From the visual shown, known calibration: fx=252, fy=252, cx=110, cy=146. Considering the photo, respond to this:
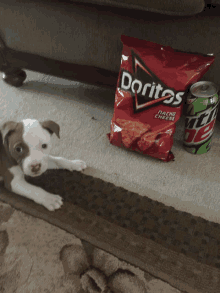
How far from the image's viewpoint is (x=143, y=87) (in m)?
0.93

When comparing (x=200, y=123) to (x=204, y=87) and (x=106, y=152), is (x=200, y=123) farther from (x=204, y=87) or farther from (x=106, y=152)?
(x=106, y=152)

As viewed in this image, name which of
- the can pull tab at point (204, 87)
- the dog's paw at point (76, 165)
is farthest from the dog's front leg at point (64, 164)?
the can pull tab at point (204, 87)

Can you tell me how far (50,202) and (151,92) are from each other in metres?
0.53

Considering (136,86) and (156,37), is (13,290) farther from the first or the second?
(156,37)

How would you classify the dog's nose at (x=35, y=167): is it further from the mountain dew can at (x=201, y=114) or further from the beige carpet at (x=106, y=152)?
the mountain dew can at (x=201, y=114)

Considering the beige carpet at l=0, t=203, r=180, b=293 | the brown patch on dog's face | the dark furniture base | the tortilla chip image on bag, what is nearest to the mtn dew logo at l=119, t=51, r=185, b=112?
the tortilla chip image on bag

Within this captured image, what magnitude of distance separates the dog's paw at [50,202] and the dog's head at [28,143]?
4.5 inches

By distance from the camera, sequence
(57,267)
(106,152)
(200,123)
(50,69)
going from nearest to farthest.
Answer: (57,267) < (200,123) < (106,152) < (50,69)

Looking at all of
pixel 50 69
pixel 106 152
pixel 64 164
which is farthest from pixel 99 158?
pixel 50 69

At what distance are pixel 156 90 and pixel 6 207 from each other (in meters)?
0.67

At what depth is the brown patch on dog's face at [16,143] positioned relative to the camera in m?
0.75

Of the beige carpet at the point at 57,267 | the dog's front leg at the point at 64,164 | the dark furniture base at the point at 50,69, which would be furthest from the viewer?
the dark furniture base at the point at 50,69

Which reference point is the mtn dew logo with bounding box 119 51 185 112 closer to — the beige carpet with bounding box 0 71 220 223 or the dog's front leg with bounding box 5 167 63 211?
the beige carpet with bounding box 0 71 220 223

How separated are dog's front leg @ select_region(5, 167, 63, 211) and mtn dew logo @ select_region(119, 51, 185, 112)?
0.46 m
